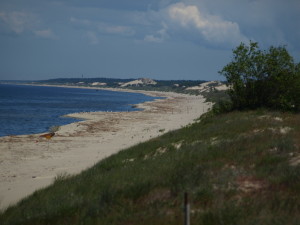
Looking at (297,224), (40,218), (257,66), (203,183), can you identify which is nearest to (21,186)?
(40,218)

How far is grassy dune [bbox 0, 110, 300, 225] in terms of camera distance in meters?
7.61

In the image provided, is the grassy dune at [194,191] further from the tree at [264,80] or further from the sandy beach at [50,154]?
the tree at [264,80]

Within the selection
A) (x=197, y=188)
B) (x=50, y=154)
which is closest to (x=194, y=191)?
(x=197, y=188)

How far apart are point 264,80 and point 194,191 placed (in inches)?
788

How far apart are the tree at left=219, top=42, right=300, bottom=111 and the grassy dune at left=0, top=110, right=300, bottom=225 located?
12531mm

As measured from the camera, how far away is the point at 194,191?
9.03 m

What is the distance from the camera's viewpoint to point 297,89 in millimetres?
26391

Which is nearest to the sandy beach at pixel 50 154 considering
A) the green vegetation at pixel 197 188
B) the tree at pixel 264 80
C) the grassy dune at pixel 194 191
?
the grassy dune at pixel 194 191

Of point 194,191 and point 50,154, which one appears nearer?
point 194,191

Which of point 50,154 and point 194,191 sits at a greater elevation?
point 194,191

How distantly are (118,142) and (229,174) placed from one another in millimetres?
17361

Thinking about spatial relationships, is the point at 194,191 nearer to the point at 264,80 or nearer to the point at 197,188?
the point at 197,188

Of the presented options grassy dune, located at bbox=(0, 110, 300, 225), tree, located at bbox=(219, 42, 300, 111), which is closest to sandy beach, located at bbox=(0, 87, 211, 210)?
grassy dune, located at bbox=(0, 110, 300, 225)

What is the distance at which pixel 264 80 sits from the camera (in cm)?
2708
